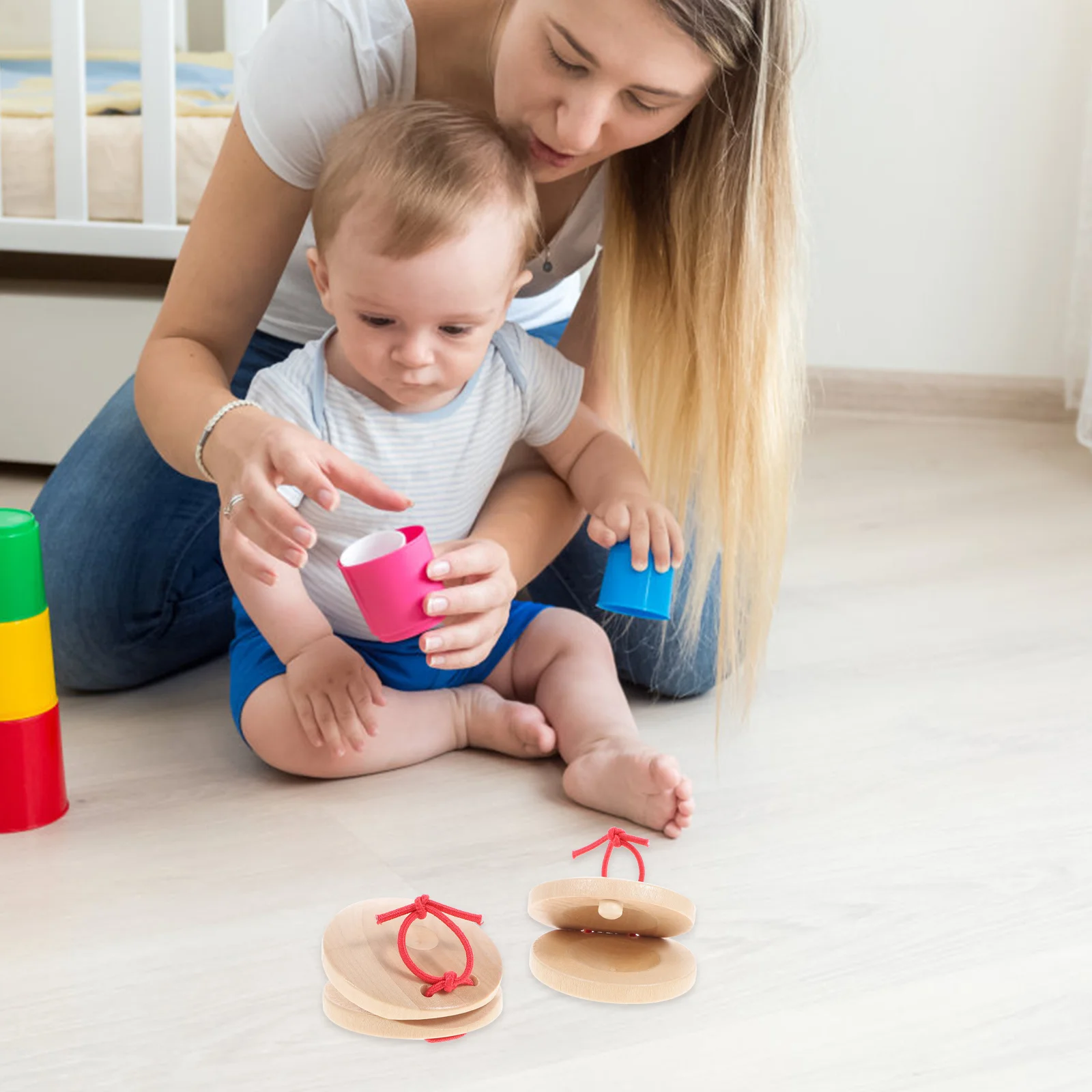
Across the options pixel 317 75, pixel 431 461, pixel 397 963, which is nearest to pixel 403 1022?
pixel 397 963

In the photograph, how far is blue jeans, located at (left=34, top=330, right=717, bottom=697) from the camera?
1.19 metres

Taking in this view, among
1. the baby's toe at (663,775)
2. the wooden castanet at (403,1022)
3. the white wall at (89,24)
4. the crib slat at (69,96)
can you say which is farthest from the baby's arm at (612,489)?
the white wall at (89,24)

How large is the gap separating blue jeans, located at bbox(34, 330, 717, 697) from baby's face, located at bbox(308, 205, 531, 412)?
0.31m

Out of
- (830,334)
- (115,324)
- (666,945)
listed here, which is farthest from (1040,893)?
(830,334)

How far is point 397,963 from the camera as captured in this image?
0.80 meters

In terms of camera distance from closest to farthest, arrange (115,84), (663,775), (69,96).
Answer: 1. (663,775)
2. (69,96)
3. (115,84)

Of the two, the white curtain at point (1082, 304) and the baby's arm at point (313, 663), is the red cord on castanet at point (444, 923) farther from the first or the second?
the white curtain at point (1082, 304)

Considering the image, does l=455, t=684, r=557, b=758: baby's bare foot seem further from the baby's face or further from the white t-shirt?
the white t-shirt

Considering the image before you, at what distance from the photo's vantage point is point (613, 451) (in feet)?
3.72

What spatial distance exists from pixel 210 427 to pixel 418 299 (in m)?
0.18

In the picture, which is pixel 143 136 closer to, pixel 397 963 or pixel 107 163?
pixel 107 163

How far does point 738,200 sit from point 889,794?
1.64 ft

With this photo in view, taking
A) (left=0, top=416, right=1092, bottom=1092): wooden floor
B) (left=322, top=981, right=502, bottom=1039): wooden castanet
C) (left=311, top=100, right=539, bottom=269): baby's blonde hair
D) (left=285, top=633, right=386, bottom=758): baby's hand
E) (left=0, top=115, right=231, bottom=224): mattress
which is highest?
(left=311, top=100, right=539, bottom=269): baby's blonde hair

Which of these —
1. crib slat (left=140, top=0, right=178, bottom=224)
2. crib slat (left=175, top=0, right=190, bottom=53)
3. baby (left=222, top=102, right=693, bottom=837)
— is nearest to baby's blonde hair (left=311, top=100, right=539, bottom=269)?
baby (left=222, top=102, right=693, bottom=837)
